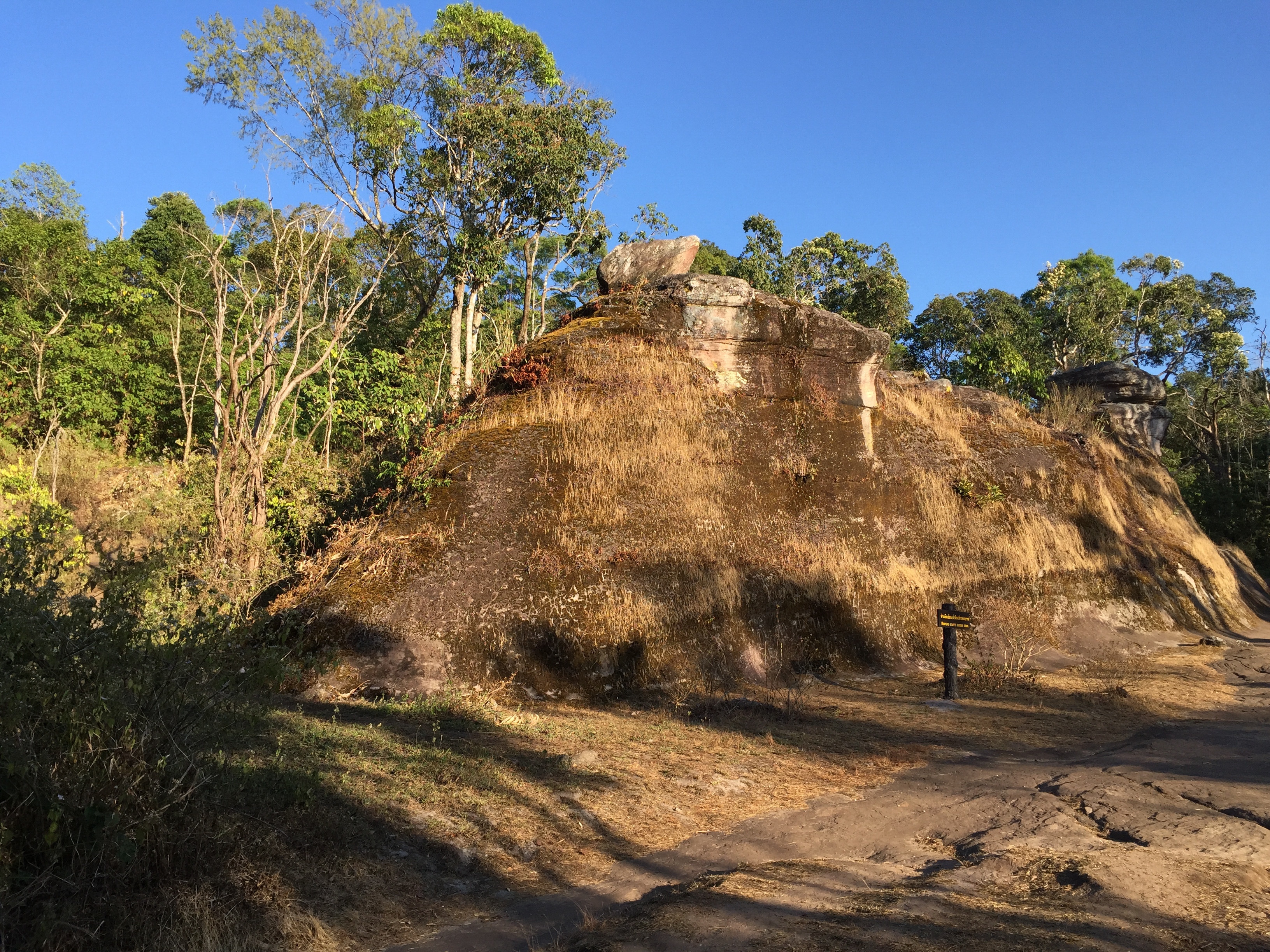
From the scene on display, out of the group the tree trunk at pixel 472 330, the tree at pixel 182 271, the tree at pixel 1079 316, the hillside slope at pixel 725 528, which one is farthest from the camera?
the tree at pixel 1079 316

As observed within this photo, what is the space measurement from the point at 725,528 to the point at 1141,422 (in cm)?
1764

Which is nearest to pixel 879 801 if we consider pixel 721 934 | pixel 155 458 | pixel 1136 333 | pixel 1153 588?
pixel 721 934

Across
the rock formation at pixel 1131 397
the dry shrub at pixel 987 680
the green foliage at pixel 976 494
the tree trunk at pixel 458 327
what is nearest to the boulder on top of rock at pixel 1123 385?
the rock formation at pixel 1131 397

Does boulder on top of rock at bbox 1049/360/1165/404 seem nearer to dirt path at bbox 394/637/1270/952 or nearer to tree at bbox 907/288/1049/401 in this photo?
tree at bbox 907/288/1049/401

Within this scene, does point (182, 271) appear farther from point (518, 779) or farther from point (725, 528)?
point (518, 779)

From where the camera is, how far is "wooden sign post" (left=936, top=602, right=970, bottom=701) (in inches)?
422

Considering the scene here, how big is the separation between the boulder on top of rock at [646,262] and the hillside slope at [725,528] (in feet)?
2.44

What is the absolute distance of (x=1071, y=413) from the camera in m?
20.1

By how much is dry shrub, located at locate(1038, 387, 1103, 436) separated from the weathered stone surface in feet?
3.69

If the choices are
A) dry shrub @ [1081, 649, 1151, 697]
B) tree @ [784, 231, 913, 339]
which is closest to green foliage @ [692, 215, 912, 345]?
tree @ [784, 231, 913, 339]

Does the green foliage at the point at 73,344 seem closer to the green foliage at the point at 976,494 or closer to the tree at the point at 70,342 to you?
the tree at the point at 70,342

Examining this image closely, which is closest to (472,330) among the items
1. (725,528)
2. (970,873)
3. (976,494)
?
(725,528)

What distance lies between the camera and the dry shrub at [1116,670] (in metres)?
11.4

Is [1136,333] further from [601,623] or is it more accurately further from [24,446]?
[24,446]
